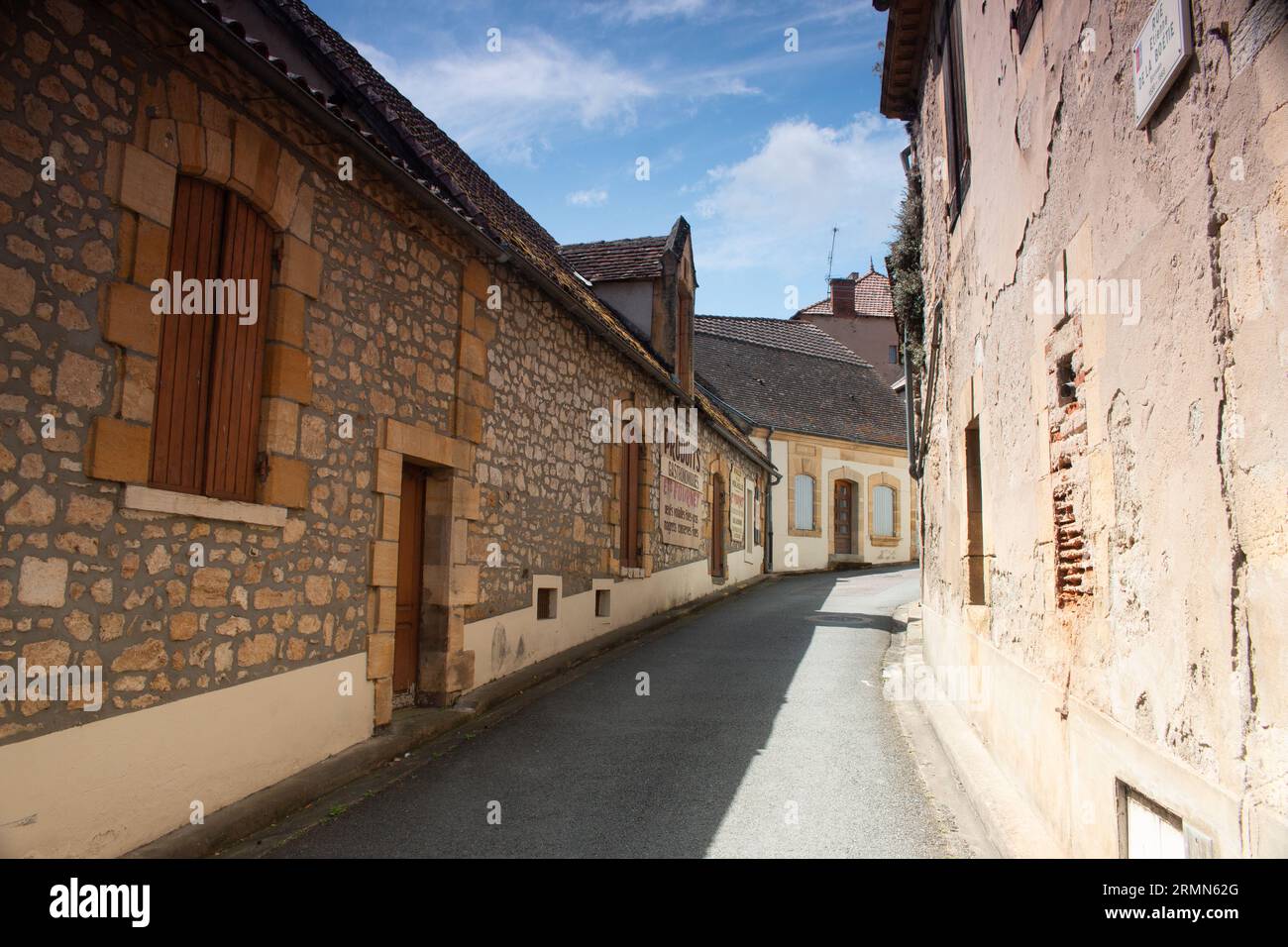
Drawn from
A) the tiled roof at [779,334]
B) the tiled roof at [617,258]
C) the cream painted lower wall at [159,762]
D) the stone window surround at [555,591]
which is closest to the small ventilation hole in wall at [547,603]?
the stone window surround at [555,591]

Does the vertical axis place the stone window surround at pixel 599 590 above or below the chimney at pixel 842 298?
below

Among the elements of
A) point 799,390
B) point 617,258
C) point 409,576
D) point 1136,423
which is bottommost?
point 409,576

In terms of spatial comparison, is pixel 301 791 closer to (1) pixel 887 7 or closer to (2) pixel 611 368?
(2) pixel 611 368

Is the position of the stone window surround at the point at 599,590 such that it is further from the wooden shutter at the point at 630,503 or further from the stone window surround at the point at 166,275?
the stone window surround at the point at 166,275

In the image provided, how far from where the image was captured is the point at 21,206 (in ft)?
12.3

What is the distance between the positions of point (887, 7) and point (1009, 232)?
491 cm

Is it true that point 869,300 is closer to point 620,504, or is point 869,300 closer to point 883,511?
point 883,511

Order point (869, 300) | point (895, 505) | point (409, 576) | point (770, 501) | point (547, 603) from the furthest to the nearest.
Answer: point (869, 300) < point (895, 505) < point (770, 501) < point (547, 603) < point (409, 576)

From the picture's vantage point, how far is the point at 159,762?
4297mm

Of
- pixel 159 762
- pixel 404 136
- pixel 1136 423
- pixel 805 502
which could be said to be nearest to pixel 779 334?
pixel 805 502

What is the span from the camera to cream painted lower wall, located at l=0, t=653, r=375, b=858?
11.9ft

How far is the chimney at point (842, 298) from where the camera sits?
3625 centimetres

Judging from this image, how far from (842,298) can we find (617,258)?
911 inches

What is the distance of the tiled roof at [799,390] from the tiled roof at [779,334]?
1.15 feet
